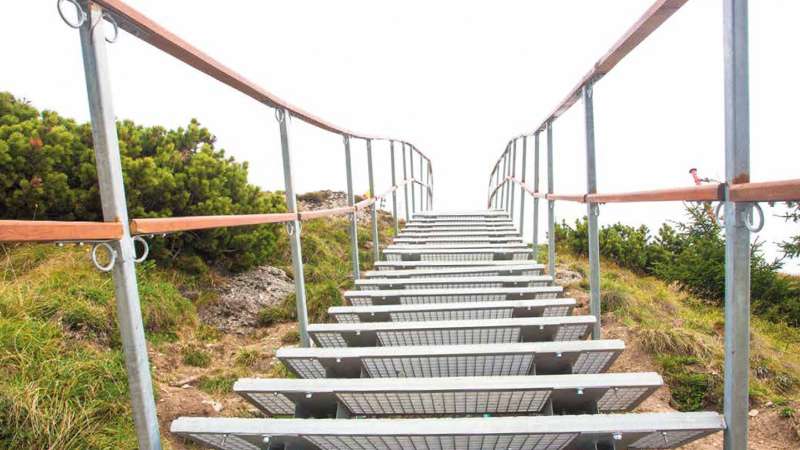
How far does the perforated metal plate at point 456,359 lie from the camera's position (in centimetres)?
206

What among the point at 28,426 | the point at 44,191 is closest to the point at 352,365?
the point at 28,426

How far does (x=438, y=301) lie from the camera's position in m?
3.39

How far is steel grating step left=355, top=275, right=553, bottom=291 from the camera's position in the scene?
3506mm

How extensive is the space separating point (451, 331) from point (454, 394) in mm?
702

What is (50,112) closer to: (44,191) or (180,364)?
(44,191)

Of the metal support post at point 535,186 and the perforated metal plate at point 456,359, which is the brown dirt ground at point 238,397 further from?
the metal support post at point 535,186

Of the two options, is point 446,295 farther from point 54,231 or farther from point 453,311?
point 54,231

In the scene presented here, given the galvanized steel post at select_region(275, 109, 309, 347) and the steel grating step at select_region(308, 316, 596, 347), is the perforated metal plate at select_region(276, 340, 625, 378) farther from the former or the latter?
the galvanized steel post at select_region(275, 109, 309, 347)

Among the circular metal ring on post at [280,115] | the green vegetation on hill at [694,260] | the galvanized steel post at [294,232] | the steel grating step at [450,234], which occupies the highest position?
the circular metal ring on post at [280,115]

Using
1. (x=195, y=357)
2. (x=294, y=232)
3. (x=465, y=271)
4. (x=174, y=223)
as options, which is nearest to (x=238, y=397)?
(x=195, y=357)

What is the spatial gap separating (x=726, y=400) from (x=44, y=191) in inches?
171

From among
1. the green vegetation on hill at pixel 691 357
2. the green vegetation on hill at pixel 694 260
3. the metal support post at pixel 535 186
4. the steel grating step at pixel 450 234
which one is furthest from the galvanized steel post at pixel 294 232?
the green vegetation on hill at pixel 694 260

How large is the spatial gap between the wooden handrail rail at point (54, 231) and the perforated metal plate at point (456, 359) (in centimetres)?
101

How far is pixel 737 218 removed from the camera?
1311 millimetres
